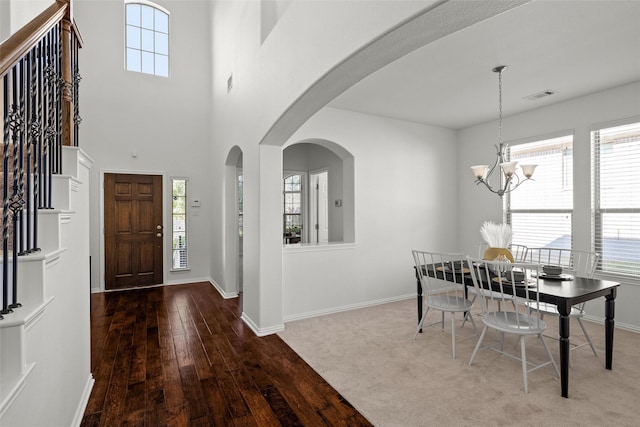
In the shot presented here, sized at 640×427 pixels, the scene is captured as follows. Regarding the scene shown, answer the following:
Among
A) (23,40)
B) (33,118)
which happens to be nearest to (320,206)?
(33,118)

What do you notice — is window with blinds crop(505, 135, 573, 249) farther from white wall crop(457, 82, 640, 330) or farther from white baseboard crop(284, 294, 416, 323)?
white baseboard crop(284, 294, 416, 323)

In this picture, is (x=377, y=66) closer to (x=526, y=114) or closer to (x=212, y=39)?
(x=526, y=114)

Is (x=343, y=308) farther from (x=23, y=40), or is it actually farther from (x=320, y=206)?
(x=23, y=40)

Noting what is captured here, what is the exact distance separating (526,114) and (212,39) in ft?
18.2

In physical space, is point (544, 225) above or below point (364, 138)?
below

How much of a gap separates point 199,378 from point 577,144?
16.5 ft

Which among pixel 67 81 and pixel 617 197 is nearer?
pixel 67 81

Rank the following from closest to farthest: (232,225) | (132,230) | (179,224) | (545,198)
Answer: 1. (545,198)
2. (232,225)
3. (132,230)
4. (179,224)

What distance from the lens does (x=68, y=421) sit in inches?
74.0

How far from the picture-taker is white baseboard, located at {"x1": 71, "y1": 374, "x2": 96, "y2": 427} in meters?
2.03

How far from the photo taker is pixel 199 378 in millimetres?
2646

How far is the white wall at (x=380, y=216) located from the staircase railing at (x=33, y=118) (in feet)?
8.15

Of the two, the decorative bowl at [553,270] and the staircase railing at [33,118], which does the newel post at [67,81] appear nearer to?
the staircase railing at [33,118]

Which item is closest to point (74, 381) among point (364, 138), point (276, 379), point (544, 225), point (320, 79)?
point (276, 379)
